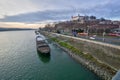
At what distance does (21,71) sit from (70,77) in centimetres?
938

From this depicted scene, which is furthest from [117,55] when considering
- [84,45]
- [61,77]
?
[84,45]

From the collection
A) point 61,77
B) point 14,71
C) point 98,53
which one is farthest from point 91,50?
point 14,71

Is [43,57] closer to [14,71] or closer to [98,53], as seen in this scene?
[14,71]

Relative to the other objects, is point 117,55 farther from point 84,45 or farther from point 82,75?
point 84,45

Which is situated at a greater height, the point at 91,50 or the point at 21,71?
the point at 91,50

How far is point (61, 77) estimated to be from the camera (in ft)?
74.3

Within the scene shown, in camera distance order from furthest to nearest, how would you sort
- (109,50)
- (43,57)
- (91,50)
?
(43,57) < (91,50) < (109,50)

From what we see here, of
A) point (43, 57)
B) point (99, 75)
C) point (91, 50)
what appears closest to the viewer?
point (99, 75)

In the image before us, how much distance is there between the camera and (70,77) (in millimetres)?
22531

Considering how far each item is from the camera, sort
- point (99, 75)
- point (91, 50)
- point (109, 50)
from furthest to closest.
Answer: point (91, 50), point (109, 50), point (99, 75)

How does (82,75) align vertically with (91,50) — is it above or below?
below

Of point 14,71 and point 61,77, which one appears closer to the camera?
point 61,77

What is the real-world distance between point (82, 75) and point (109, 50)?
6734mm

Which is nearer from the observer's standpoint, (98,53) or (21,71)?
(21,71)
